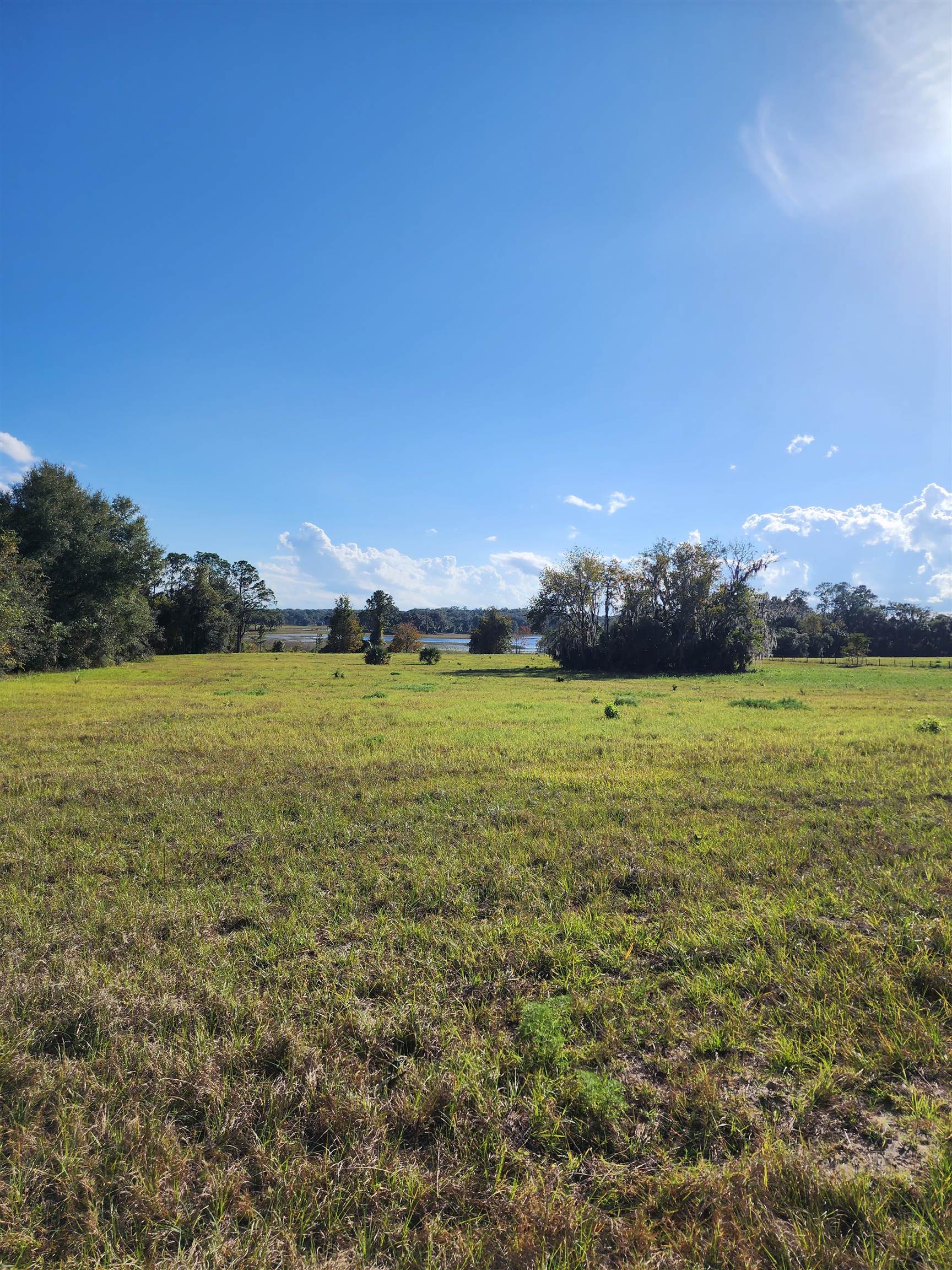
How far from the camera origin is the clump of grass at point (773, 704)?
20.9m

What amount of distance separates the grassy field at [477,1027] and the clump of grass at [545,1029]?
27mm

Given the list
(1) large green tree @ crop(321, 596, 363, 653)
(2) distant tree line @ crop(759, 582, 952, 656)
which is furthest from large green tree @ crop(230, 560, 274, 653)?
(2) distant tree line @ crop(759, 582, 952, 656)

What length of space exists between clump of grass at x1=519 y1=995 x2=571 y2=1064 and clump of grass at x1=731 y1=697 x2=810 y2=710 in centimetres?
1997

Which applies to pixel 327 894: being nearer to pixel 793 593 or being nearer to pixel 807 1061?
pixel 807 1061

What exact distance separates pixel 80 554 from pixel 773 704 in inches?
2040

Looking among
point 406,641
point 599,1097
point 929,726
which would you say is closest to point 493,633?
point 406,641

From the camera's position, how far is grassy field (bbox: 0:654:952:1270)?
8.00ft

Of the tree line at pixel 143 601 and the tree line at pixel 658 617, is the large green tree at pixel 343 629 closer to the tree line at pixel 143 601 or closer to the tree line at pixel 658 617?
the tree line at pixel 143 601

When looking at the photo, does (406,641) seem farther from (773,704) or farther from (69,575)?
(773,704)

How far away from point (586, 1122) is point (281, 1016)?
2.12 meters

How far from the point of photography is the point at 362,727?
15.5 m

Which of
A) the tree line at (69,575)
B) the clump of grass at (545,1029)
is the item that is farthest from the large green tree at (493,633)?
the clump of grass at (545,1029)

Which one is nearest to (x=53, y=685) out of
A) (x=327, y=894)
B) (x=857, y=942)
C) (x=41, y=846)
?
(x=41, y=846)

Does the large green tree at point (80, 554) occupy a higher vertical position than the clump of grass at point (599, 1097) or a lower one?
higher
